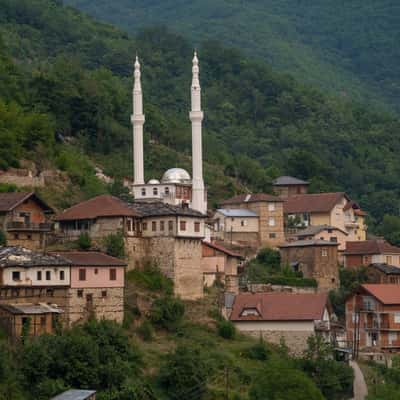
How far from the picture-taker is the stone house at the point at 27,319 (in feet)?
198

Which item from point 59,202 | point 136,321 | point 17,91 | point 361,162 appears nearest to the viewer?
point 136,321

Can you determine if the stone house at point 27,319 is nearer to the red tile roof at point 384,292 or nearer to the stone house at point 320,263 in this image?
the red tile roof at point 384,292

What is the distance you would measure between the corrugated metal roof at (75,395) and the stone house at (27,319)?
16.3 ft

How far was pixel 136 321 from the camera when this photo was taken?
67.5 metres

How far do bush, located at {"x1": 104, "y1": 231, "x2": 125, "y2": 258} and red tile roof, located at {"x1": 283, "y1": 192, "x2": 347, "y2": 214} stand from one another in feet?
94.6

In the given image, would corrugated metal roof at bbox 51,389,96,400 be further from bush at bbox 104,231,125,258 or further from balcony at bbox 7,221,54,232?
balcony at bbox 7,221,54,232

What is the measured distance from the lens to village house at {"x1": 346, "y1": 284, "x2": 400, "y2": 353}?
78812 mm

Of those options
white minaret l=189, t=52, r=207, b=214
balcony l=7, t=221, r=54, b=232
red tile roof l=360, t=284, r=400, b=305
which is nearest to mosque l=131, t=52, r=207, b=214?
white minaret l=189, t=52, r=207, b=214

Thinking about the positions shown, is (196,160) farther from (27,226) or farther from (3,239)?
(3,239)

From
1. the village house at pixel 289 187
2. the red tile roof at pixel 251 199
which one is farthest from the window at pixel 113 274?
the village house at pixel 289 187

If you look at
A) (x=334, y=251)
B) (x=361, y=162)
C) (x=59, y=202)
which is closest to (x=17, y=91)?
(x=59, y=202)

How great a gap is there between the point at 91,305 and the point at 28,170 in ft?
70.4

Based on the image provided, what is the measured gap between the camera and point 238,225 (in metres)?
92.8

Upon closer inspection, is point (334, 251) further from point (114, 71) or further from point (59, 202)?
point (114, 71)
